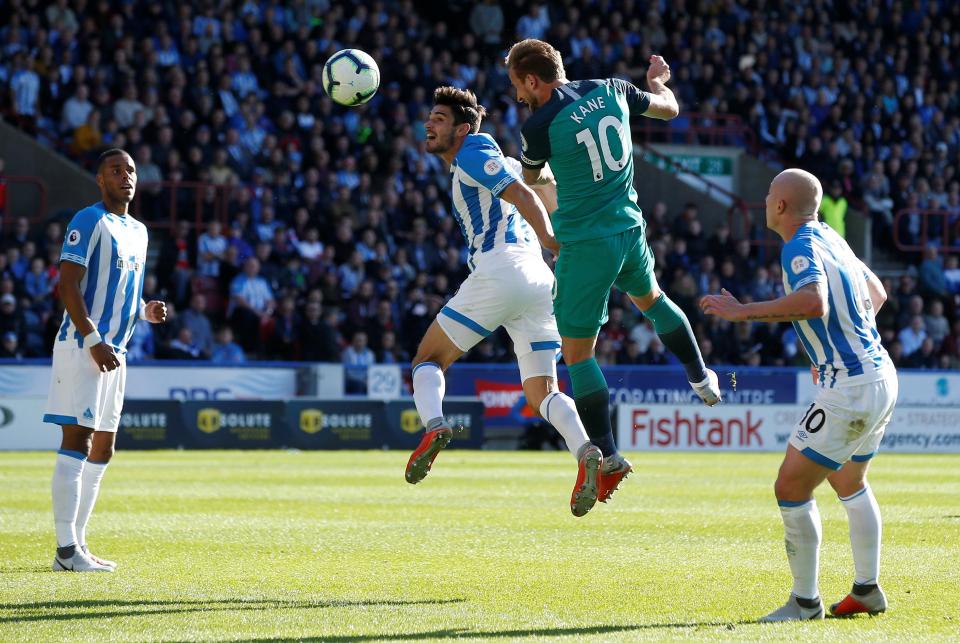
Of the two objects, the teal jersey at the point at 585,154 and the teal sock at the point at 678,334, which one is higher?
the teal jersey at the point at 585,154

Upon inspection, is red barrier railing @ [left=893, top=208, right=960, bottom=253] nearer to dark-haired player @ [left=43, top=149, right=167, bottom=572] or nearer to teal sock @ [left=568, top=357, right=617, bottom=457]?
teal sock @ [left=568, top=357, right=617, bottom=457]

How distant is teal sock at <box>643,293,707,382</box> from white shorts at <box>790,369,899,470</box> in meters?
1.88

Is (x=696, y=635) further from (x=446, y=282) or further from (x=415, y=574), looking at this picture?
(x=446, y=282)

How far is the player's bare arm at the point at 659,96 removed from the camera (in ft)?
26.3

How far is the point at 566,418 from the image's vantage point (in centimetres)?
772

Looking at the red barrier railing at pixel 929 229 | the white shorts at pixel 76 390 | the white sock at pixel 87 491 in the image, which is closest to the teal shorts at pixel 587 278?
the white shorts at pixel 76 390

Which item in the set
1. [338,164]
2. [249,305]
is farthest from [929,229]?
[249,305]

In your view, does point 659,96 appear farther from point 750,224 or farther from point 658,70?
point 750,224

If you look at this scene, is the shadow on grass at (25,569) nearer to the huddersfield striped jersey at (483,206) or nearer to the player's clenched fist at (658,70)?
the huddersfield striped jersey at (483,206)

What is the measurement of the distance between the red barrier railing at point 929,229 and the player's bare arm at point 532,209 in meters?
22.5

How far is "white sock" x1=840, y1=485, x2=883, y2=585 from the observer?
653 cm

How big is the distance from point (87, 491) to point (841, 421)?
4398 millimetres

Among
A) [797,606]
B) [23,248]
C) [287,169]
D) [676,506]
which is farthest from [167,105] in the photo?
[797,606]

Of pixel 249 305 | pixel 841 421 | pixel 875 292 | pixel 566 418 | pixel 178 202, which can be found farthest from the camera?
pixel 178 202
